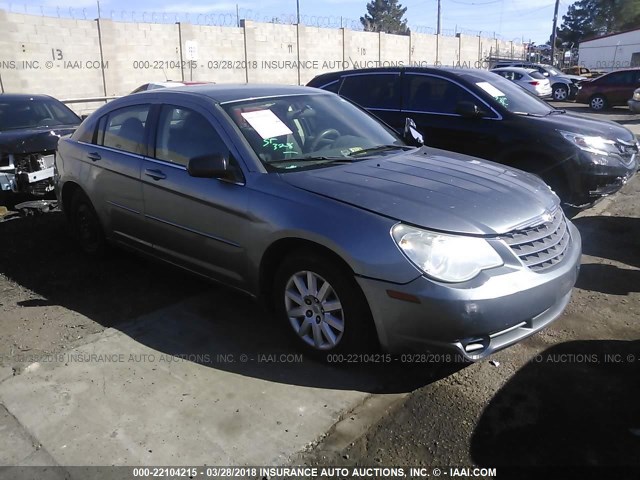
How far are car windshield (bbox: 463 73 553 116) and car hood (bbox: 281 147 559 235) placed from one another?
8.88 feet

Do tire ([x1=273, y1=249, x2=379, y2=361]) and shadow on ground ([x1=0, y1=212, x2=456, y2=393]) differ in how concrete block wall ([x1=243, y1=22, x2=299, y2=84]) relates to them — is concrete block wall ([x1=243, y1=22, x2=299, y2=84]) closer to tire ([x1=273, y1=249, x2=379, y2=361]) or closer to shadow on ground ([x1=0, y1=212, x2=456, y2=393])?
shadow on ground ([x1=0, y1=212, x2=456, y2=393])

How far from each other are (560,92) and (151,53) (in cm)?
1864

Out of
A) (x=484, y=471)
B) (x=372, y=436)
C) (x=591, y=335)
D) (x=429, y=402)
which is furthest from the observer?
(x=591, y=335)

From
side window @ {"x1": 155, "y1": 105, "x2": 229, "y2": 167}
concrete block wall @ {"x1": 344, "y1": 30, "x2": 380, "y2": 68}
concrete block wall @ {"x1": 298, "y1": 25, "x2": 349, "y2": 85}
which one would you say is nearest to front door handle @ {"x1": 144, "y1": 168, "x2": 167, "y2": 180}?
side window @ {"x1": 155, "y1": 105, "x2": 229, "y2": 167}

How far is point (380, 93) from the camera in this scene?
7.24 metres

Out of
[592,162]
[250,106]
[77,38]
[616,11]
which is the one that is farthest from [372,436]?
[616,11]

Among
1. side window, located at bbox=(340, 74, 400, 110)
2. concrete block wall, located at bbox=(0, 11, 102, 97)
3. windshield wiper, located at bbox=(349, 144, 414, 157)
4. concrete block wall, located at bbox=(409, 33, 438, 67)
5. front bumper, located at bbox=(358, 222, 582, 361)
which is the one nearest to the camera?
front bumper, located at bbox=(358, 222, 582, 361)

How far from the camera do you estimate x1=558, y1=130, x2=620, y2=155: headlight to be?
19.5 feet

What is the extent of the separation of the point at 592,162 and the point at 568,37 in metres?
90.1

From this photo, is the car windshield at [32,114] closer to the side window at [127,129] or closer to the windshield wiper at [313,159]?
the side window at [127,129]

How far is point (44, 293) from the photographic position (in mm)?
4727

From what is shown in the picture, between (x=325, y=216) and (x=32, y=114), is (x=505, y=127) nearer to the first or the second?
(x=325, y=216)

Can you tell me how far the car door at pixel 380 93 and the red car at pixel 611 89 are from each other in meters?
16.6

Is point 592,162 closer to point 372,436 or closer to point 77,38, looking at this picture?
point 372,436
